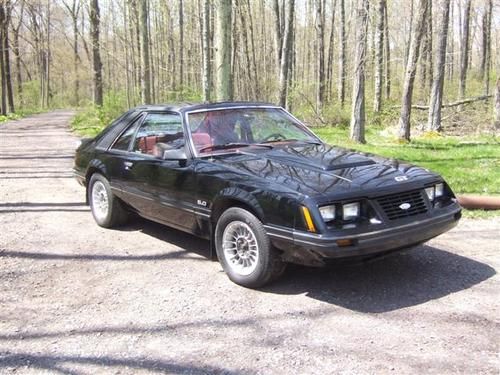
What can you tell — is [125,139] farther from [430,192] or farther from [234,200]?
[430,192]

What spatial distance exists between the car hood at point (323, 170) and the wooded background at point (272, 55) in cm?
588

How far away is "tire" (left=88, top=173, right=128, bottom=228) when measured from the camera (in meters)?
6.49

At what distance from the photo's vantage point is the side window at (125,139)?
248 inches

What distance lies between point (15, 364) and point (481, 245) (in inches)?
185

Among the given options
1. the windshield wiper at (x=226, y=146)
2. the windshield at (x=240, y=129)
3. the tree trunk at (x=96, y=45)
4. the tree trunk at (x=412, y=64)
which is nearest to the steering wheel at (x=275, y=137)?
the windshield at (x=240, y=129)

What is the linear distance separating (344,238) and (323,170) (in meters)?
0.79

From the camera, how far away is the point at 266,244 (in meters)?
4.38

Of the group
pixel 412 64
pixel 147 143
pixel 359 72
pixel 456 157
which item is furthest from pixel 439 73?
pixel 147 143

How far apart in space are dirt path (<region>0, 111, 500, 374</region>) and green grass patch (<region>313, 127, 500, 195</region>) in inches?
83.9

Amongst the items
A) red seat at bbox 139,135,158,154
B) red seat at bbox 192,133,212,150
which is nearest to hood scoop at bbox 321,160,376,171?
red seat at bbox 192,133,212,150

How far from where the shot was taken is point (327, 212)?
4.11 metres

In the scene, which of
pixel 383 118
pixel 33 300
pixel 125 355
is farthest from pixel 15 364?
pixel 383 118

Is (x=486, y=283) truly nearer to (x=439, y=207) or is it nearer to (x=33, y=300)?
(x=439, y=207)

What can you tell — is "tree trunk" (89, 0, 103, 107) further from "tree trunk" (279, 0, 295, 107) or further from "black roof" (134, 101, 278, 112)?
"black roof" (134, 101, 278, 112)
